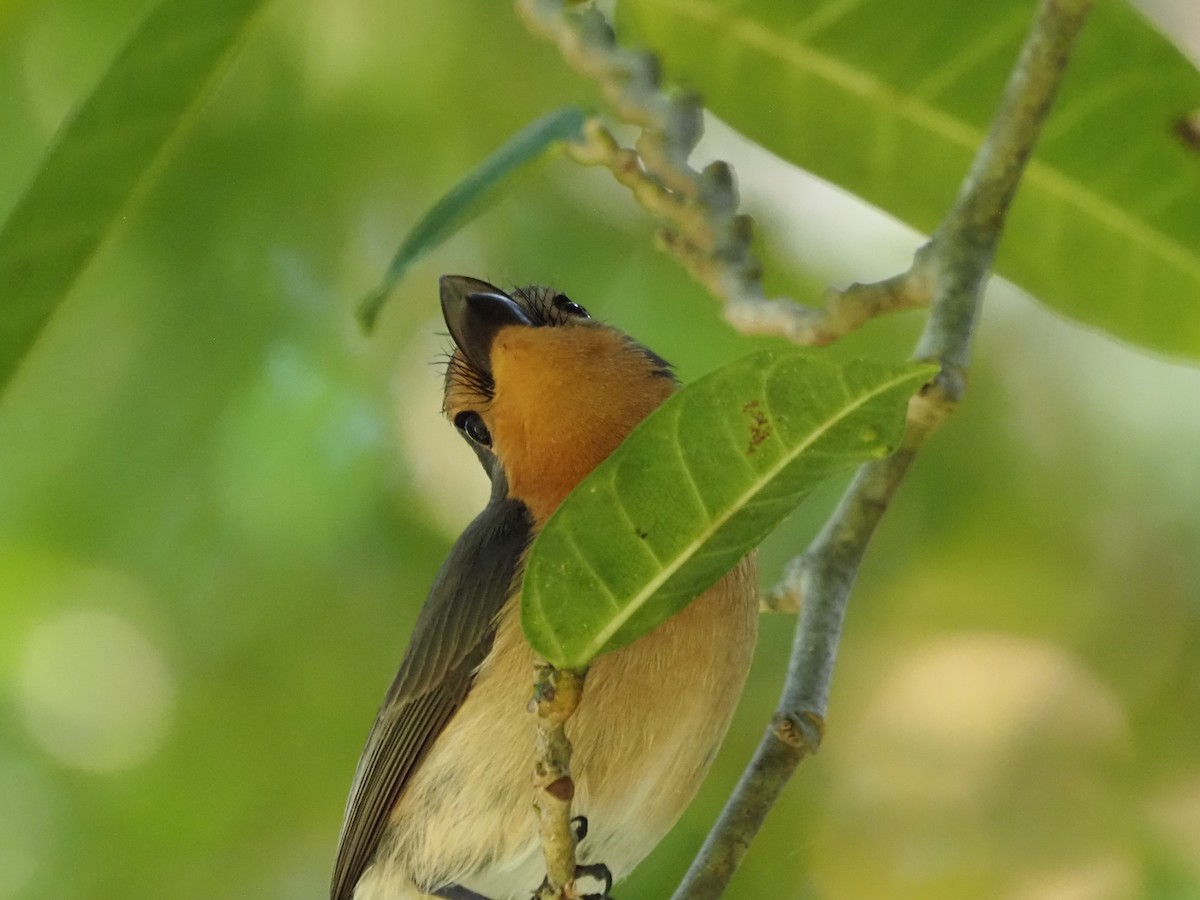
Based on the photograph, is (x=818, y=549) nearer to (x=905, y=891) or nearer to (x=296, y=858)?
(x=905, y=891)

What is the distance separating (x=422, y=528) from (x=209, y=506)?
50 centimetres

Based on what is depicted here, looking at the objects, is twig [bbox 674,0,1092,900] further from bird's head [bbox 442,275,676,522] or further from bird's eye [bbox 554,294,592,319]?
bird's eye [bbox 554,294,592,319]

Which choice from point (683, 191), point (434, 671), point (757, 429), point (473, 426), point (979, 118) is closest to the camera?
point (757, 429)

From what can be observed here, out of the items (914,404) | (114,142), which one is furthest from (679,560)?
(114,142)

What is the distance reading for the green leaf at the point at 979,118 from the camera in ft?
5.68

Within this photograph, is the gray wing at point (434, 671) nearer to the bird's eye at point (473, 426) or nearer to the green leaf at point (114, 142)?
the bird's eye at point (473, 426)

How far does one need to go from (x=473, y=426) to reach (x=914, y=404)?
45.2 inches

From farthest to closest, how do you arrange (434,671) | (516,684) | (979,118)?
(434,671) < (516,684) < (979,118)

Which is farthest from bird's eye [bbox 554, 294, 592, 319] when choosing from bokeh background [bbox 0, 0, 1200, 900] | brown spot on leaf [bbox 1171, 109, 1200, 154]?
brown spot on leaf [bbox 1171, 109, 1200, 154]

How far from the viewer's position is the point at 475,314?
6.93ft

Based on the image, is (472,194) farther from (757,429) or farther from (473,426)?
(473,426)

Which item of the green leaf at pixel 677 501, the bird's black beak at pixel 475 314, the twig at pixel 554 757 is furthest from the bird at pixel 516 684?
the green leaf at pixel 677 501

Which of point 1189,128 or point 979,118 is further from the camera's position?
point 979,118

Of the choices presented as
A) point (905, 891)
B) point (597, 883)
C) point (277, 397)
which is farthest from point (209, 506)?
point (905, 891)
